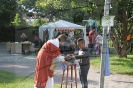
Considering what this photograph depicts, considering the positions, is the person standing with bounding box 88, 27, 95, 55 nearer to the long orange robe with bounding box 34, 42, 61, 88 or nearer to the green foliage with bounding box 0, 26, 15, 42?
the long orange robe with bounding box 34, 42, 61, 88

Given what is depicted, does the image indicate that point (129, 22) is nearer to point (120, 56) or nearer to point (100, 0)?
point (120, 56)

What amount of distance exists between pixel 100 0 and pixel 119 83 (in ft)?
12.8

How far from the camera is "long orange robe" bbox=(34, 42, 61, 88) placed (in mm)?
5902

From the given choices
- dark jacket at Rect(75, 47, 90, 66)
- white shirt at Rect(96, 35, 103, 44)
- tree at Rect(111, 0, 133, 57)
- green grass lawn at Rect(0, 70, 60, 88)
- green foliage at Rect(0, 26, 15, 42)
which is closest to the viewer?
dark jacket at Rect(75, 47, 90, 66)

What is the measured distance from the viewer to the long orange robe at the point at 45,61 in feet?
19.4

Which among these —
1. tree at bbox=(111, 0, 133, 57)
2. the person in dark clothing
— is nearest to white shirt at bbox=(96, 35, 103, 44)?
tree at bbox=(111, 0, 133, 57)

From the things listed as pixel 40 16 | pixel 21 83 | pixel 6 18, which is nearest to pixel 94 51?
pixel 21 83

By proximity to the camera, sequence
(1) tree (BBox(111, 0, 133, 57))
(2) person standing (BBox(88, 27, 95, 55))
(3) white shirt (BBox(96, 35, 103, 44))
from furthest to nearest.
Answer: (2) person standing (BBox(88, 27, 95, 55)) < (3) white shirt (BBox(96, 35, 103, 44)) < (1) tree (BBox(111, 0, 133, 57))

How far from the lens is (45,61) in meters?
5.92

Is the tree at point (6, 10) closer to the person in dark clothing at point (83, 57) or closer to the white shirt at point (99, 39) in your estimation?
the white shirt at point (99, 39)

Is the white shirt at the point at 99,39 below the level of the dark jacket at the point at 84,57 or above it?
below

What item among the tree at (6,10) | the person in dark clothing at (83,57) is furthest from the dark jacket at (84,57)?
the tree at (6,10)

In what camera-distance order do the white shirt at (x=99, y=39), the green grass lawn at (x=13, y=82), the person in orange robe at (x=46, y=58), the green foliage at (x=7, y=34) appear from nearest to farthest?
1. the person in orange robe at (x=46, y=58)
2. the green grass lawn at (x=13, y=82)
3. the white shirt at (x=99, y=39)
4. the green foliage at (x=7, y=34)

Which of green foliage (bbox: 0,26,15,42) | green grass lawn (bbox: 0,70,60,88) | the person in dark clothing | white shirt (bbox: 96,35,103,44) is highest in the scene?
the person in dark clothing
